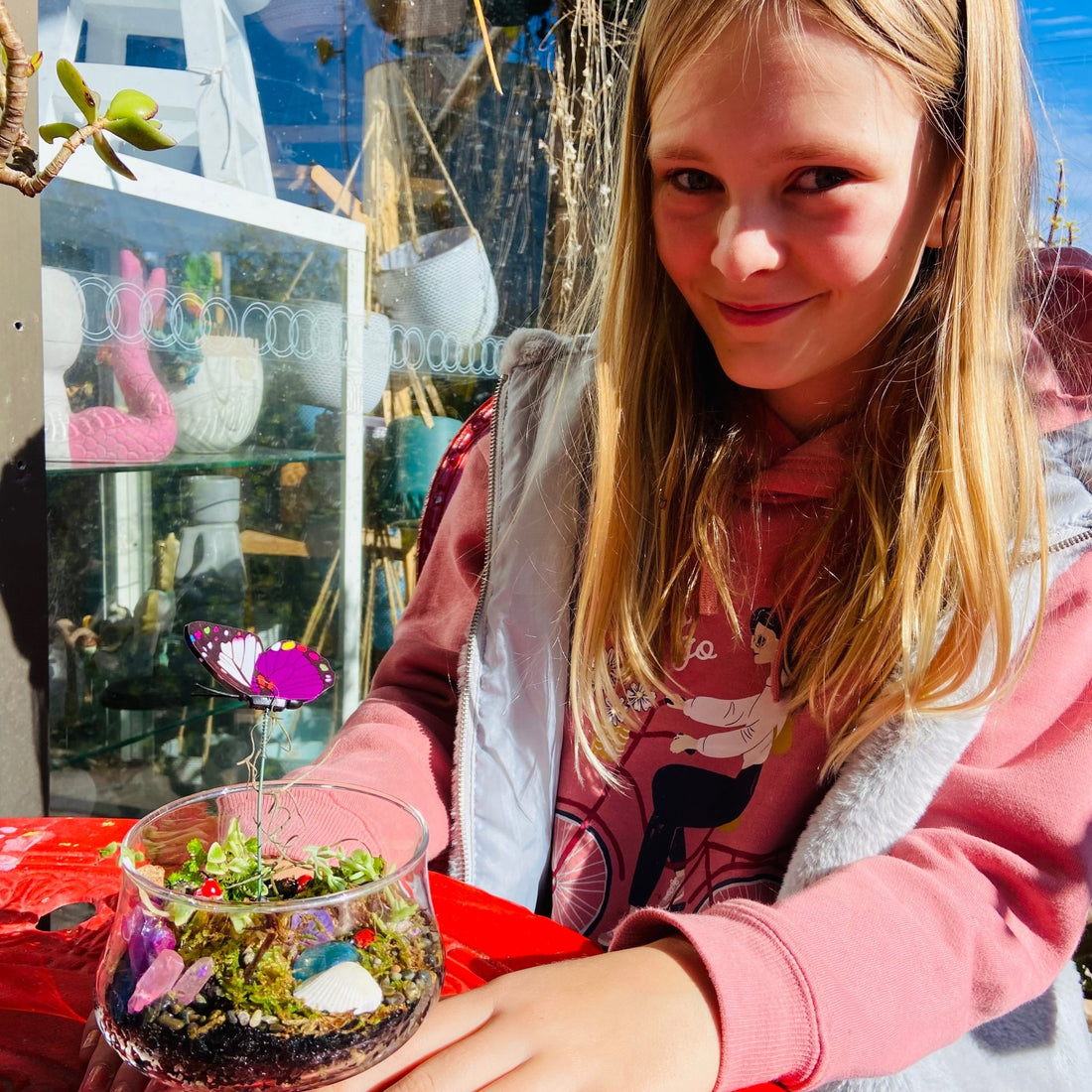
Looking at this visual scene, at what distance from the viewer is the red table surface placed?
24.2 inches

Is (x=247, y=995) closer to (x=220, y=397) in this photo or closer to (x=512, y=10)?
(x=220, y=397)

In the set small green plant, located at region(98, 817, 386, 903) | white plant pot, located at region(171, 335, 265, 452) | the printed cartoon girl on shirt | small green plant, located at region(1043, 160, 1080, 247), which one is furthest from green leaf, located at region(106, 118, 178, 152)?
small green plant, located at region(1043, 160, 1080, 247)

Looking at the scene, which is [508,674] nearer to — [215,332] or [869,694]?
[869,694]

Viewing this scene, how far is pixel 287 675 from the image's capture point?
1.77 ft

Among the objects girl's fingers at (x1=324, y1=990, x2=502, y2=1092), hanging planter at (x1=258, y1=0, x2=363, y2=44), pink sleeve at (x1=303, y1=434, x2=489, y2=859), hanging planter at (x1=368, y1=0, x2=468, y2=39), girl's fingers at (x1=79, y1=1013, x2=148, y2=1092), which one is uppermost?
hanging planter at (x1=368, y1=0, x2=468, y2=39)

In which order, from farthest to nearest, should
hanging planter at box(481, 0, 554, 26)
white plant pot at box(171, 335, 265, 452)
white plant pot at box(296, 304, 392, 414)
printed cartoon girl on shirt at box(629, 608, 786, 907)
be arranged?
hanging planter at box(481, 0, 554, 26)
white plant pot at box(296, 304, 392, 414)
white plant pot at box(171, 335, 265, 452)
printed cartoon girl on shirt at box(629, 608, 786, 907)

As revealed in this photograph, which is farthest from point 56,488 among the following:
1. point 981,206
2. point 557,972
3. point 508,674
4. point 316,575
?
point 981,206

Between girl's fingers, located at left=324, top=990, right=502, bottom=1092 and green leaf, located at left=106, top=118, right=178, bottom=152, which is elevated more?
green leaf, located at left=106, top=118, right=178, bottom=152

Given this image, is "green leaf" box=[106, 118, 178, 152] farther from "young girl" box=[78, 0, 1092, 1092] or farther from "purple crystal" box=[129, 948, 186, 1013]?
"purple crystal" box=[129, 948, 186, 1013]

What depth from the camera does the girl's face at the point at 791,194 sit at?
82 cm

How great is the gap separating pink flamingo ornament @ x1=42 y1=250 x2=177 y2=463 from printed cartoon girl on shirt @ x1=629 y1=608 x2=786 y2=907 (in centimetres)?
108

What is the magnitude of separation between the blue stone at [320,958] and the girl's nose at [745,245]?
0.67 m

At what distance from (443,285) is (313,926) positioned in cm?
189

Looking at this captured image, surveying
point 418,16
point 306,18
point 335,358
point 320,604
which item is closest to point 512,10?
point 418,16
